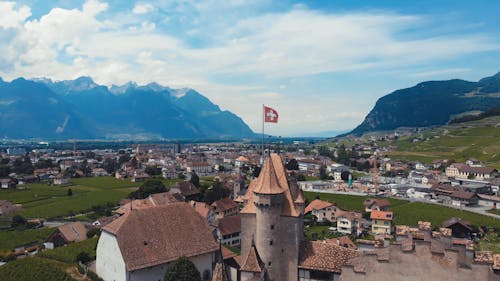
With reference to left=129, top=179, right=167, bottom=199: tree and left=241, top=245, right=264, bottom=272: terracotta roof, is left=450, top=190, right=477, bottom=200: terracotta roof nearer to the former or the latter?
left=129, top=179, right=167, bottom=199: tree

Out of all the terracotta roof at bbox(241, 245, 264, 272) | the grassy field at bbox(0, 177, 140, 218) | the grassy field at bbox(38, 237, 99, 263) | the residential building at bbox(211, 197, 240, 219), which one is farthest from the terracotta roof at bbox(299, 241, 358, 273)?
the grassy field at bbox(0, 177, 140, 218)

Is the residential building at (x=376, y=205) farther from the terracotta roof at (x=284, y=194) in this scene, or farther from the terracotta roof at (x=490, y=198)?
the terracotta roof at (x=284, y=194)

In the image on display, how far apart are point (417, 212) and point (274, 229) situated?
2423 inches

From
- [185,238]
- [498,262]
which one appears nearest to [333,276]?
[498,262]

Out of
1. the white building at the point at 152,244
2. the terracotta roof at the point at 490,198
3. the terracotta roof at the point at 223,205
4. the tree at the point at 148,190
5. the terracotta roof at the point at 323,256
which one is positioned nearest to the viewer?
the terracotta roof at the point at 323,256

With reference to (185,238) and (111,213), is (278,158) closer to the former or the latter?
(185,238)

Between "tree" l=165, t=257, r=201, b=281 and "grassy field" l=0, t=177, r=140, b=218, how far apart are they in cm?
5817

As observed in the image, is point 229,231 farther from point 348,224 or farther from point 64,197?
point 64,197

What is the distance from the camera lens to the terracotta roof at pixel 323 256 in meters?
30.3

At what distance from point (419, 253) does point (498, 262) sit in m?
4.99

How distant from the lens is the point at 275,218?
3262 centimetres

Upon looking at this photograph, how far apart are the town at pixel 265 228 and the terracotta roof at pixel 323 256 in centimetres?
8

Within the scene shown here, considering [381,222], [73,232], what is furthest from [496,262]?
[73,232]

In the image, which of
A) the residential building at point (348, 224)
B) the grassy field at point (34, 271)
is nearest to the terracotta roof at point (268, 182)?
the grassy field at point (34, 271)
